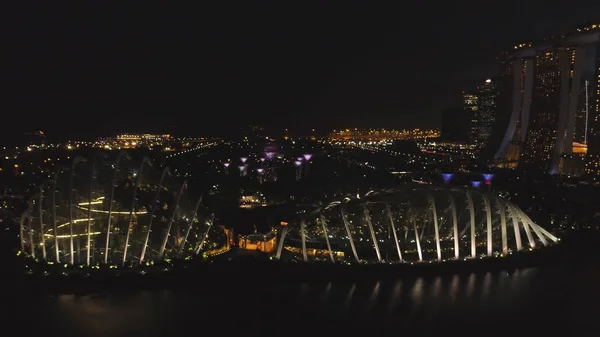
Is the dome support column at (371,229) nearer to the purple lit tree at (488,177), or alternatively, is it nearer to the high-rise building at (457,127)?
the purple lit tree at (488,177)

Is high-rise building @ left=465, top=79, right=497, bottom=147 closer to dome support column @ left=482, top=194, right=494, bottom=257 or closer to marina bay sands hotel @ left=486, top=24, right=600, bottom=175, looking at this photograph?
marina bay sands hotel @ left=486, top=24, right=600, bottom=175

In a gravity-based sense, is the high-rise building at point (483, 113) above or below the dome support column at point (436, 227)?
above

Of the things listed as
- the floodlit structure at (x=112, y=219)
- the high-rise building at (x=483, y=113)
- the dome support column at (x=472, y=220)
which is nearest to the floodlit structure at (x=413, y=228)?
the dome support column at (x=472, y=220)

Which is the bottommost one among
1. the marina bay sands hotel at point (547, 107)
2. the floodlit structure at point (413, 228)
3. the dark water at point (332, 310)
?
the dark water at point (332, 310)

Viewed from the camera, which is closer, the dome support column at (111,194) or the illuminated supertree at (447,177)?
the dome support column at (111,194)

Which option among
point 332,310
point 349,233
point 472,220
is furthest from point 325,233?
point 472,220

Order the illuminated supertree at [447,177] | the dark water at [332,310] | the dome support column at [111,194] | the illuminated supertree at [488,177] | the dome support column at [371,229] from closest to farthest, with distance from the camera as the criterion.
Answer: the dark water at [332,310] < the dome support column at [111,194] < the dome support column at [371,229] < the illuminated supertree at [488,177] < the illuminated supertree at [447,177]

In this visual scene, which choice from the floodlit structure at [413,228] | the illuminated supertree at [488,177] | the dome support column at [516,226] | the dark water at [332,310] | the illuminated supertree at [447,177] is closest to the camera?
the dark water at [332,310]
